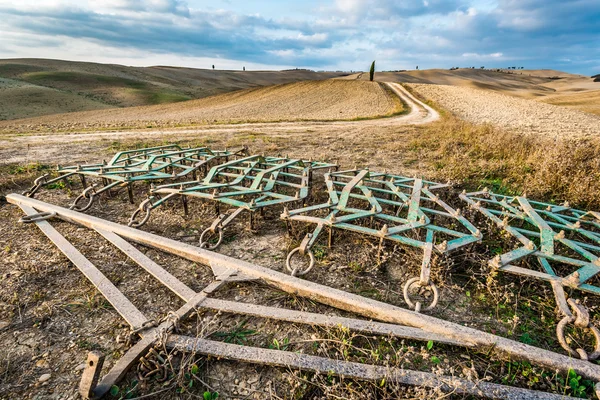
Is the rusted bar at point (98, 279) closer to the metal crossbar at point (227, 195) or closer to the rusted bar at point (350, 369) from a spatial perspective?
the rusted bar at point (350, 369)

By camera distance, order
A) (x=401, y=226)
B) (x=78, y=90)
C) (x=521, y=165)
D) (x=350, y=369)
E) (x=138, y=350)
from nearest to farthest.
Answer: (x=350, y=369) → (x=138, y=350) → (x=401, y=226) → (x=521, y=165) → (x=78, y=90)

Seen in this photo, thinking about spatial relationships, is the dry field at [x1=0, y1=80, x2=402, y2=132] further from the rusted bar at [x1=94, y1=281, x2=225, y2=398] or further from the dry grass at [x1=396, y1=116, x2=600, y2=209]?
the rusted bar at [x1=94, y1=281, x2=225, y2=398]

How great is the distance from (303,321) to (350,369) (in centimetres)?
73

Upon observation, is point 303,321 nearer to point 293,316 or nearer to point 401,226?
point 293,316

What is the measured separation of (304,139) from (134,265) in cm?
1120

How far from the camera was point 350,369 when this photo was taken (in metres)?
2.79

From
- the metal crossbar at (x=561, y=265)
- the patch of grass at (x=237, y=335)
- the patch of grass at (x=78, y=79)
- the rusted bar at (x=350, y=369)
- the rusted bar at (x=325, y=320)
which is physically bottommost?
the patch of grass at (x=237, y=335)

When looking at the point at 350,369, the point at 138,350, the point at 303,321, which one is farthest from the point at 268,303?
the point at 138,350

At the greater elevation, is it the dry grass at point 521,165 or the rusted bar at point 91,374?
the dry grass at point 521,165

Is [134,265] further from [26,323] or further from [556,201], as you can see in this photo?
[556,201]

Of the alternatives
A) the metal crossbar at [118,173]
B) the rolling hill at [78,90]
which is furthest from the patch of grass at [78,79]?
the metal crossbar at [118,173]

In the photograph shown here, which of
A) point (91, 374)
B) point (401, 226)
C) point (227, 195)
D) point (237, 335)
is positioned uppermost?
point (227, 195)

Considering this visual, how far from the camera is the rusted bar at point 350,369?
2.62m

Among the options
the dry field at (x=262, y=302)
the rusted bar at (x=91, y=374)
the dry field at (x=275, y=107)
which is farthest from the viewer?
the dry field at (x=275, y=107)
